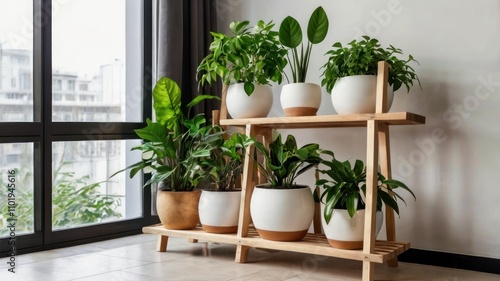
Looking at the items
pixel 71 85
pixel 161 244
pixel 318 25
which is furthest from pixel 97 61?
pixel 318 25

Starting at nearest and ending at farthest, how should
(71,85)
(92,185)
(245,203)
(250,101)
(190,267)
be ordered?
1. (190,267)
2. (245,203)
3. (250,101)
4. (71,85)
5. (92,185)

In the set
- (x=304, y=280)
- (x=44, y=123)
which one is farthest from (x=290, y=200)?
(x=44, y=123)

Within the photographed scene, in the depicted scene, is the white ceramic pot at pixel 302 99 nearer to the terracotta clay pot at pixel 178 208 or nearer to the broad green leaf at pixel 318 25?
the broad green leaf at pixel 318 25

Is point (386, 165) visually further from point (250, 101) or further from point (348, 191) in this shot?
point (250, 101)

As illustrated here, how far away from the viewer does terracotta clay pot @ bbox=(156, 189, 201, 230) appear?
2725 mm

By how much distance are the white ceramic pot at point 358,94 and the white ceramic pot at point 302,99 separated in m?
0.16

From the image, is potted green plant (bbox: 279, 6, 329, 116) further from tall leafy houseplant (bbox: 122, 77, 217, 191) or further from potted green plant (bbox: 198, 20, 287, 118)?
tall leafy houseplant (bbox: 122, 77, 217, 191)

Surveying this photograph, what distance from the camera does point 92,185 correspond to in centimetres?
315

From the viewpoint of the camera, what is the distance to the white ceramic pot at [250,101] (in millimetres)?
2674

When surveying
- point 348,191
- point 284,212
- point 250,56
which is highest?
point 250,56

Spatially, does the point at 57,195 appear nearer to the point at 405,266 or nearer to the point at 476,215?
the point at 405,266

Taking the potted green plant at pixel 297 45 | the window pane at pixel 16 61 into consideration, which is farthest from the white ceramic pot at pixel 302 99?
the window pane at pixel 16 61

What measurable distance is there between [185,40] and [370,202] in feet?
5.34

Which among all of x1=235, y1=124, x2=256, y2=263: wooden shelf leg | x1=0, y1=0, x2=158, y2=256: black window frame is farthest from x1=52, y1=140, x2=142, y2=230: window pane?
x1=235, y1=124, x2=256, y2=263: wooden shelf leg
